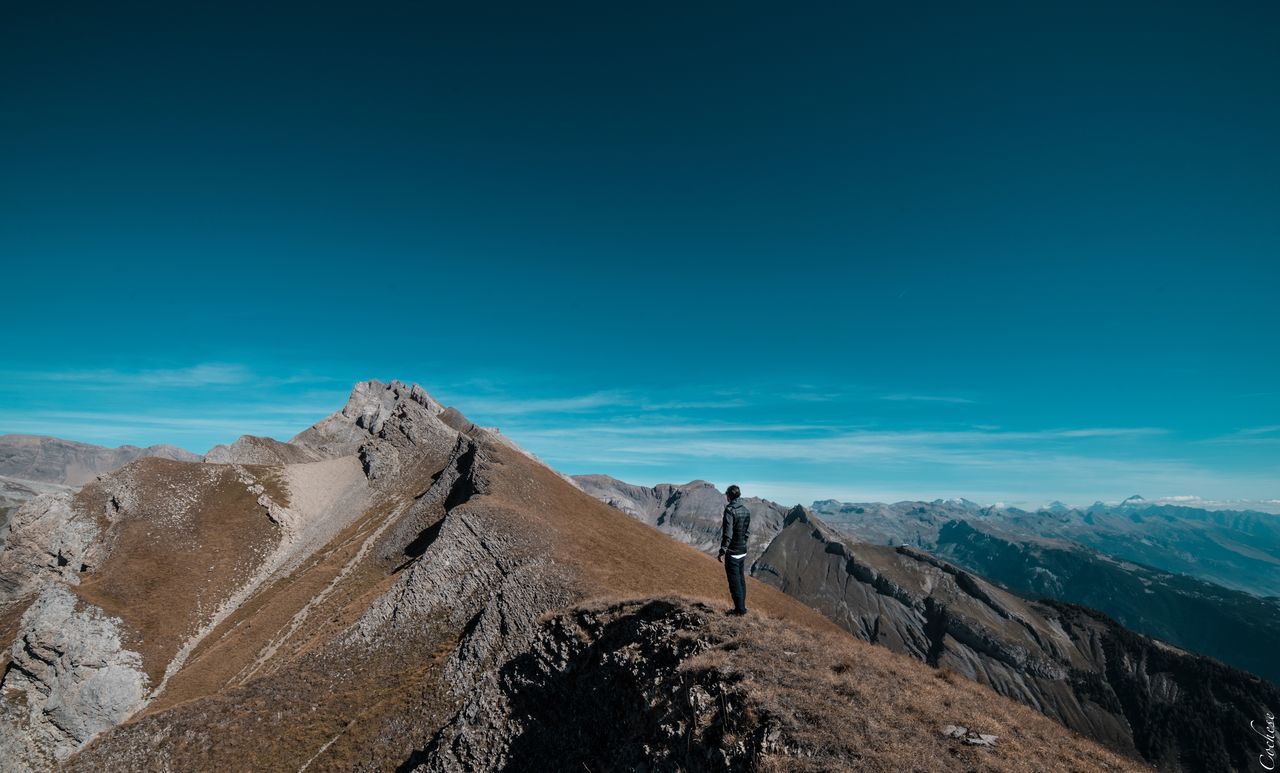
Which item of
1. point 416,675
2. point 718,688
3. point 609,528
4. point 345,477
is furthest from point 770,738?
point 345,477

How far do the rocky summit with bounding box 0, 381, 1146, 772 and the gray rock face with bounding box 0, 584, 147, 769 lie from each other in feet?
0.62

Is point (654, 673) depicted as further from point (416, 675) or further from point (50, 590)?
point (50, 590)

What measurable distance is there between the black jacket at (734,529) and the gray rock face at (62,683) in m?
73.3

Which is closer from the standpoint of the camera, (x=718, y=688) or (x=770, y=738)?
(x=770, y=738)

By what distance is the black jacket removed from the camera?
22.0 m

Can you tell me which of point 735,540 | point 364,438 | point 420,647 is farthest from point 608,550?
point 364,438

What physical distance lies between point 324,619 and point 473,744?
35692mm

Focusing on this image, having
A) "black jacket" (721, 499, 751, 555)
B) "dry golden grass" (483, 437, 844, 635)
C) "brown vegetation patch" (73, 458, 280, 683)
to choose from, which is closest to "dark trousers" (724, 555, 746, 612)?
"black jacket" (721, 499, 751, 555)

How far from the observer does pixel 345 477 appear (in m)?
112

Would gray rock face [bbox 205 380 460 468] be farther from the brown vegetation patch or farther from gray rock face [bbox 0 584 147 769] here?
gray rock face [bbox 0 584 147 769]

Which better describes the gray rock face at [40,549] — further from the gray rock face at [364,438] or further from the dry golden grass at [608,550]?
the dry golden grass at [608,550]

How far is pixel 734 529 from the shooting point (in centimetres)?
2233

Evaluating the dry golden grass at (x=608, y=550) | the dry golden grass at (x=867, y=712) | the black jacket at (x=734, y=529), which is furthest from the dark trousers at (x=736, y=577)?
the dry golden grass at (x=608, y=550)

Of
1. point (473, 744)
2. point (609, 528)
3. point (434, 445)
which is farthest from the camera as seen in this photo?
point (434, 445)
